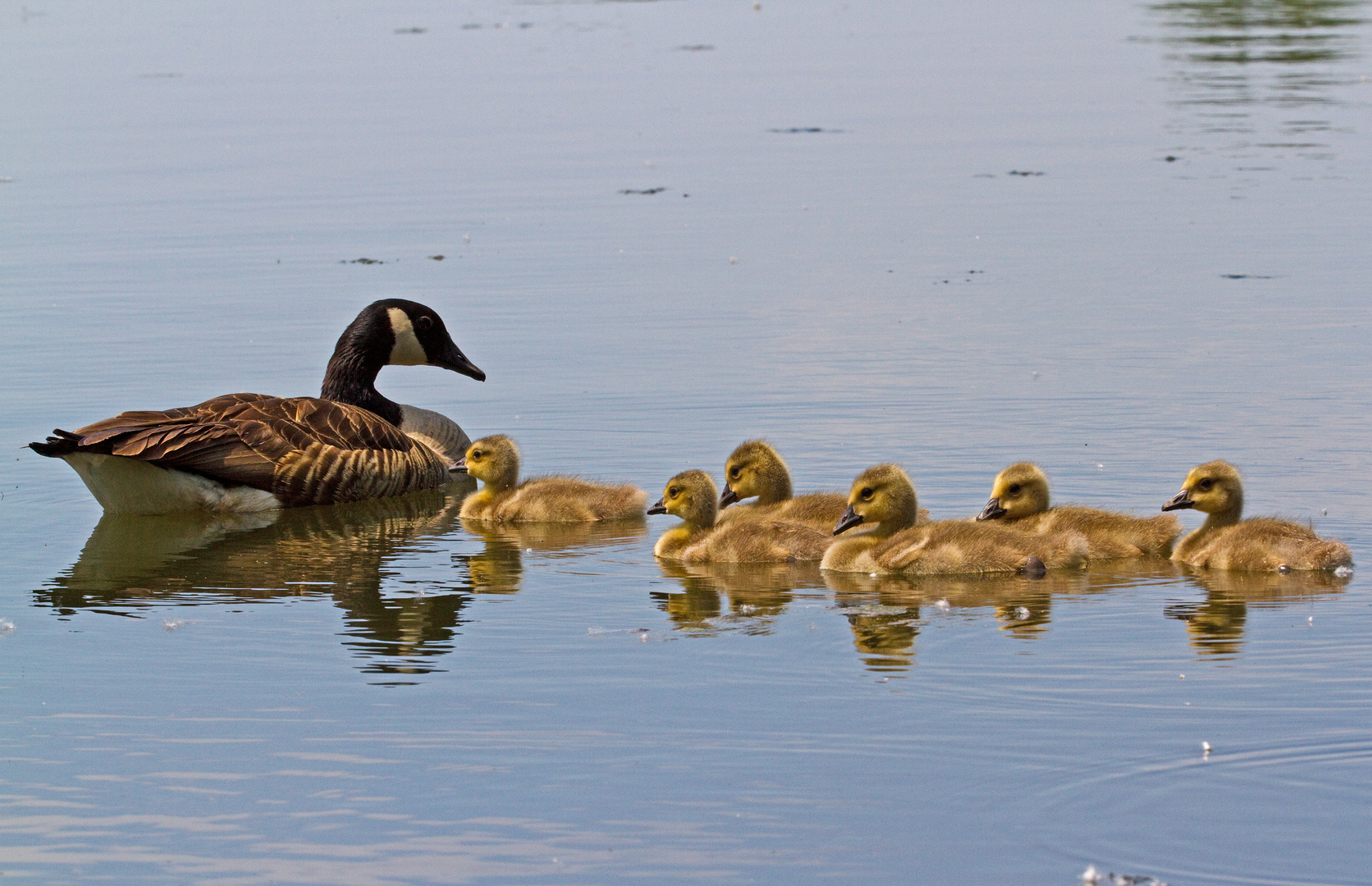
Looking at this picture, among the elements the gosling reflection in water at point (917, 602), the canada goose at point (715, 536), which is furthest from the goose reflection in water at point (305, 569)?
the gosling reflection in water at point (917, 602)

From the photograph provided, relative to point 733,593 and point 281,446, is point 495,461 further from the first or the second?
point 733,593

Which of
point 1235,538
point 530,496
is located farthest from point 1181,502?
point 530,496

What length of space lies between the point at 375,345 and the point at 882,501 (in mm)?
5693

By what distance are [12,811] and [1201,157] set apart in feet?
66.4

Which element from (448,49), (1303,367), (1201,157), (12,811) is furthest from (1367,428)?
(448,49)

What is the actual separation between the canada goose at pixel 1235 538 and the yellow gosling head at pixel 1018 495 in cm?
69

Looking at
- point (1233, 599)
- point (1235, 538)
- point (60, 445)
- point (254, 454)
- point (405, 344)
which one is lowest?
point (1233, 599)

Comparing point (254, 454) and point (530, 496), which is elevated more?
point (254, 454)

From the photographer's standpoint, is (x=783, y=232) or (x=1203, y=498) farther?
(x=783, y=232)

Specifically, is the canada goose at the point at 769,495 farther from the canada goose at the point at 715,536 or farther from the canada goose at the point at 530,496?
the canada goose at the point at 530,496

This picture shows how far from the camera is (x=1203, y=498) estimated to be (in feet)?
33.8

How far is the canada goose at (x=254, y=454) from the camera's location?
12.1m

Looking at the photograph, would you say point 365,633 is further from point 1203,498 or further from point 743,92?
point 743,92

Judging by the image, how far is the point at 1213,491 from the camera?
10289 mm
